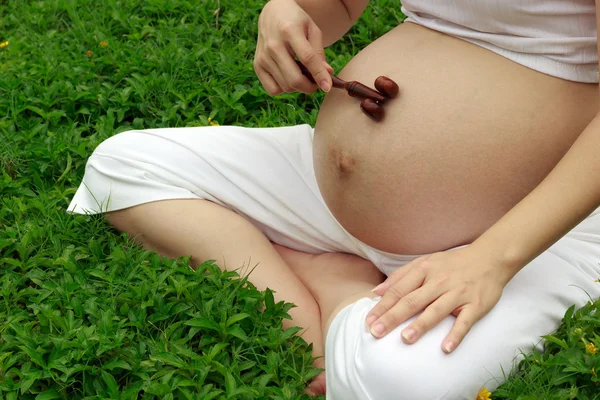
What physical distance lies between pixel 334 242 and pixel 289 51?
1.58 feet

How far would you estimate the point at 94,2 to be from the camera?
366cm

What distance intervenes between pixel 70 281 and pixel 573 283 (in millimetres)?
1167

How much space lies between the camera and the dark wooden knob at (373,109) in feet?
6.10

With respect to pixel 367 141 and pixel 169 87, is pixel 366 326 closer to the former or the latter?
pixel 367 141

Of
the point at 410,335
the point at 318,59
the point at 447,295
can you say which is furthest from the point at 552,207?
the point at 318,59

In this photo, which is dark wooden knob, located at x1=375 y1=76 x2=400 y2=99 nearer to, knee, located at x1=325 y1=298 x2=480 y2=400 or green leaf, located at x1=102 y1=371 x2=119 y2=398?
knee, located at x1=325 y1=298 x2=480 y2=400

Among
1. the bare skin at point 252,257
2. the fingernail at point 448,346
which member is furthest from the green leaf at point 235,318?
the fingernail at point 448,346

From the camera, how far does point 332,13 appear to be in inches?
89.6

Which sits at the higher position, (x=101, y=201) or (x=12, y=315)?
(x=101, y=201)

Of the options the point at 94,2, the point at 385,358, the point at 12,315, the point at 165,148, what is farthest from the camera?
the point at 94,2

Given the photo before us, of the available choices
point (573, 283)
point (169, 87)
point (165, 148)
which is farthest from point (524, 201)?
point (169, 87)

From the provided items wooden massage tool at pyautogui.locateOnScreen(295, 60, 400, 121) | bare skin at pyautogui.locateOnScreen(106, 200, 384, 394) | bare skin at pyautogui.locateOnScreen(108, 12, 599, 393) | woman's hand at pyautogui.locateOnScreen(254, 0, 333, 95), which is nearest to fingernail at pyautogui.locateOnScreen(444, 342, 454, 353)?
bare skin at pyautogui.locateOnScreen(108, 12, 599, 393)

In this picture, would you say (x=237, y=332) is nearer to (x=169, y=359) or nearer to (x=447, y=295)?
(x=169, y=359)

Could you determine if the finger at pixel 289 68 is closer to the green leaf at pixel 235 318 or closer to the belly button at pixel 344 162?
the belly button at pixel 344 162
